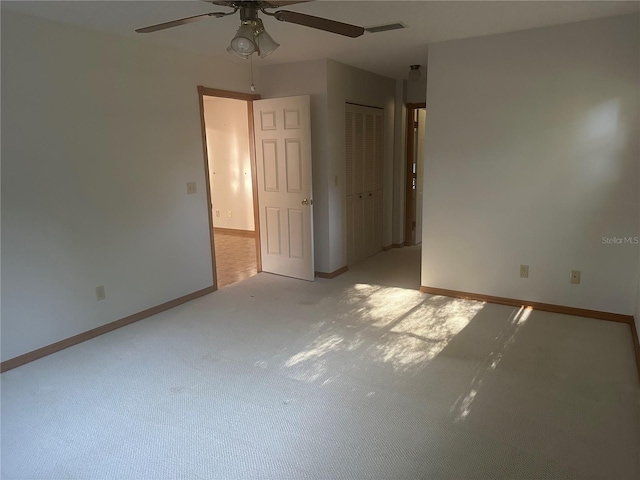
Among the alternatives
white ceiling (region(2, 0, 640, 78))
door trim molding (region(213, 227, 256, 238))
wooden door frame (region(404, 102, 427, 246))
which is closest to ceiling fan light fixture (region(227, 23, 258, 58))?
white ceiling (region(2, 0, 640, 78))

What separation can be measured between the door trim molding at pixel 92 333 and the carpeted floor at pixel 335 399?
8 centimetres

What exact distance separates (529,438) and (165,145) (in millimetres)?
3484

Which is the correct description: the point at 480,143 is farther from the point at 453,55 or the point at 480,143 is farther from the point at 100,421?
the point at 100,421

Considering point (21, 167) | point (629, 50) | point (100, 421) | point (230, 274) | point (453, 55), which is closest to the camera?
point (100, 421)

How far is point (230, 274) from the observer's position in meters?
5.20

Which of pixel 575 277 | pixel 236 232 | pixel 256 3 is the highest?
pixel 256 3

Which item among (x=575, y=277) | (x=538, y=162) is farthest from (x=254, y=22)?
(x=575, y=277)

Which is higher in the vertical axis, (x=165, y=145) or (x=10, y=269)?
(x=165, y=145)

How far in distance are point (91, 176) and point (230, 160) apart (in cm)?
399

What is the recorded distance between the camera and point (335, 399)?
8.42 feet

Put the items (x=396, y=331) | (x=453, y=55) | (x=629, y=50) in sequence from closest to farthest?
(x=629, y=50), (x=396, y=331), (x=453, y=55)

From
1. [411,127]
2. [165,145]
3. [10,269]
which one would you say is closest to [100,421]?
[10,269]

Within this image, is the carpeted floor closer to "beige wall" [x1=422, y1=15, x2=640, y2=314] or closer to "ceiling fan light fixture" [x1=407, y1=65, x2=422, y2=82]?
"beige wall" [x1=422, y1=15, x2=640, y2=314]

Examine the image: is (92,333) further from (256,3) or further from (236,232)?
(236,232)
